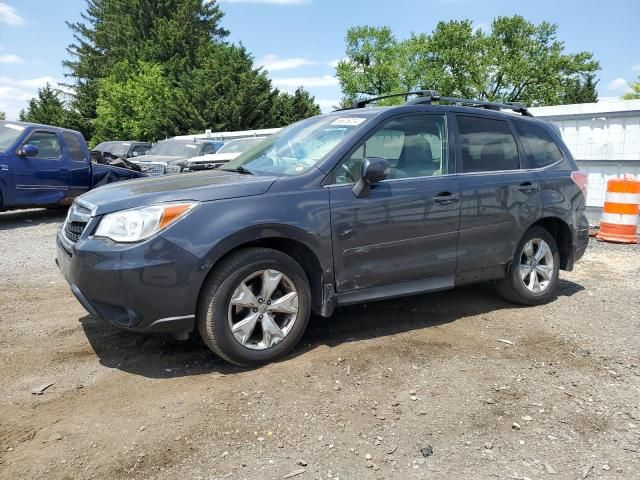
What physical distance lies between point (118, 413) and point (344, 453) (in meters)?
1.35

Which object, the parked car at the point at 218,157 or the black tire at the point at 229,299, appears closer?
the black tire at the point at 229,299

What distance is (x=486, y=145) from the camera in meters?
5.05

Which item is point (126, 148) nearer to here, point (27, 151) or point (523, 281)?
point (27, 151)

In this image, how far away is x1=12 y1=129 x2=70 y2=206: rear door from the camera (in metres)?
10.1

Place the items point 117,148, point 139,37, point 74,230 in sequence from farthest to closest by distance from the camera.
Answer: point 139,37, point 117,148, point 74,230

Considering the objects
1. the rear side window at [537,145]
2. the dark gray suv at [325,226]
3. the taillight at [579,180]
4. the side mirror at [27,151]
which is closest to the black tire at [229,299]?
the dark gray suv at [325,226]

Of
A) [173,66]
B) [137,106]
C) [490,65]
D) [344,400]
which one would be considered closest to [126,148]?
[344,400]

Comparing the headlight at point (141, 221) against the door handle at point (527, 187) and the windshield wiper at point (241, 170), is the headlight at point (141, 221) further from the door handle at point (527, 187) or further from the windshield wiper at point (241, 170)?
the door handle at point (527, 187)

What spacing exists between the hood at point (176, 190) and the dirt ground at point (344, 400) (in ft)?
3.79

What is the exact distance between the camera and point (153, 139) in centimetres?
4478

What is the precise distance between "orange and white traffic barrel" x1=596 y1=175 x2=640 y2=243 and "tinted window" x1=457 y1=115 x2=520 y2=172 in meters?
4.26

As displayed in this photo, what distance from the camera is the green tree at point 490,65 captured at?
63.1 m

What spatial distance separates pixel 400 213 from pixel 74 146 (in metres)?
9.09

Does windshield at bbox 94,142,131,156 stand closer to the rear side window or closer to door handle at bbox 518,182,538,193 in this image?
the rear side window
